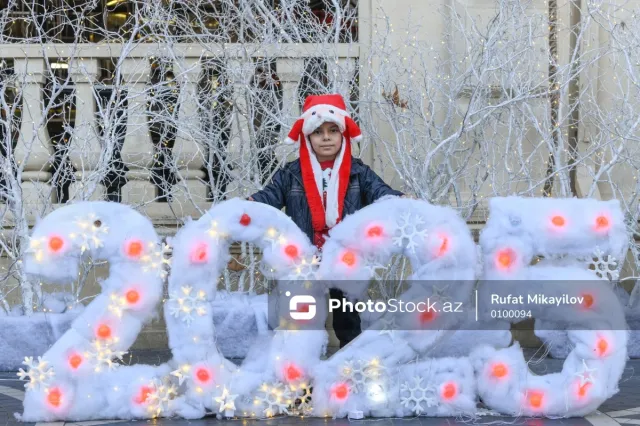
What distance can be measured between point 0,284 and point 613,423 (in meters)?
5.02

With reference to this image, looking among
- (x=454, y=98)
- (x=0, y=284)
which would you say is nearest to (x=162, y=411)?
(x=0, y=284)

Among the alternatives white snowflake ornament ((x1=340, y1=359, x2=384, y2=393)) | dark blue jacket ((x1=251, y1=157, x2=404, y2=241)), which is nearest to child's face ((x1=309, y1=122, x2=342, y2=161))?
dark blue jacket ((x1=251, y1=157, x2=404, y2=241))

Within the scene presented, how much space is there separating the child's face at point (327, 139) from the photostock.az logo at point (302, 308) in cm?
103

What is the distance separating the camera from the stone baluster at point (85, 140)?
26.3 feet

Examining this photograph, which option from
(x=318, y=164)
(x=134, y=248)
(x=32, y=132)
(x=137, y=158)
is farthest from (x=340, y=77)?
(x=134, y=248)

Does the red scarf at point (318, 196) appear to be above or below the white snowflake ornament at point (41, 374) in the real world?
above

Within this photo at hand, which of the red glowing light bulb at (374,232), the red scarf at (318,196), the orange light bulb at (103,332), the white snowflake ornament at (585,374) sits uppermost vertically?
the red scarf at (318,196)

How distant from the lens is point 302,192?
6.64 m

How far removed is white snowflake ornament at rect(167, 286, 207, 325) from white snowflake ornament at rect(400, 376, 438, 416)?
1.24 m

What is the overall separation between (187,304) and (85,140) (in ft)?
9.07

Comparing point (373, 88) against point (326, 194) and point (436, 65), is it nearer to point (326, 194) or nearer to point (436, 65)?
point (436, 65)

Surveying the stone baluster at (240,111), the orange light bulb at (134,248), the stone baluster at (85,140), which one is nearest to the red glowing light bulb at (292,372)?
the orange light bulb at (134,248)

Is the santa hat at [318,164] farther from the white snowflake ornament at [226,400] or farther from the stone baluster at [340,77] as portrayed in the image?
the stone baluster at [340,77]

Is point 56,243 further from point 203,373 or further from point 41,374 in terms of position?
point 203,373
